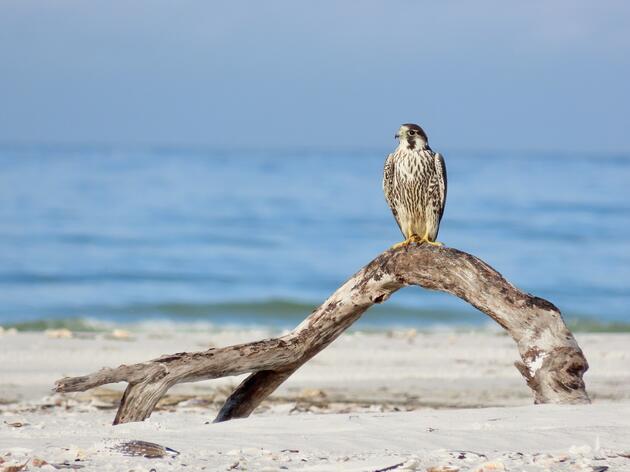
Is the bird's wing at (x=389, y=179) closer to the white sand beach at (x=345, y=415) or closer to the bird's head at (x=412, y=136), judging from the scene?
the bird's head at (x=412, y=136)

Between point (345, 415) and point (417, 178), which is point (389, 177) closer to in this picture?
point (417, 178)

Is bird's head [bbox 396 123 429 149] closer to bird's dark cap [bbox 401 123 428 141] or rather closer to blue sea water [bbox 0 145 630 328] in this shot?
bird's dark cap [bbox 401 123 428 141]

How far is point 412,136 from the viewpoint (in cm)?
673

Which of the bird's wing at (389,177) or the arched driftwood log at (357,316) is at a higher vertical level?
the bird's wing at (389,177)

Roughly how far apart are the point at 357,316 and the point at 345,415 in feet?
2.66

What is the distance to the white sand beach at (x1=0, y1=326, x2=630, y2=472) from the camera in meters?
4.37

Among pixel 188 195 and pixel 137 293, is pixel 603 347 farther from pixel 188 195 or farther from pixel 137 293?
pixel 188 195

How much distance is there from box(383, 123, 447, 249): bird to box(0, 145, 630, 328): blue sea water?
25.3 feet

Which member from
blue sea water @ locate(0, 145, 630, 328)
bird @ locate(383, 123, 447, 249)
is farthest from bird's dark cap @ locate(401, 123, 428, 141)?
blue sea water @ locate(0, 145, 630, 328)

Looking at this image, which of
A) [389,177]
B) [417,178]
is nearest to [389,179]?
[389,177]

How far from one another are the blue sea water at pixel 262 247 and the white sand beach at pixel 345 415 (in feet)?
14.5

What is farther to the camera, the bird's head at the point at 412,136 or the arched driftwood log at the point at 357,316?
the bird's head at the point at 412,136

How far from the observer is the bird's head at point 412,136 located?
6715 mm

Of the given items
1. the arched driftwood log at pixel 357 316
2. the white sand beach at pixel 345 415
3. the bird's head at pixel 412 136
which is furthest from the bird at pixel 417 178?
the white sand beach at pixel 345 415
